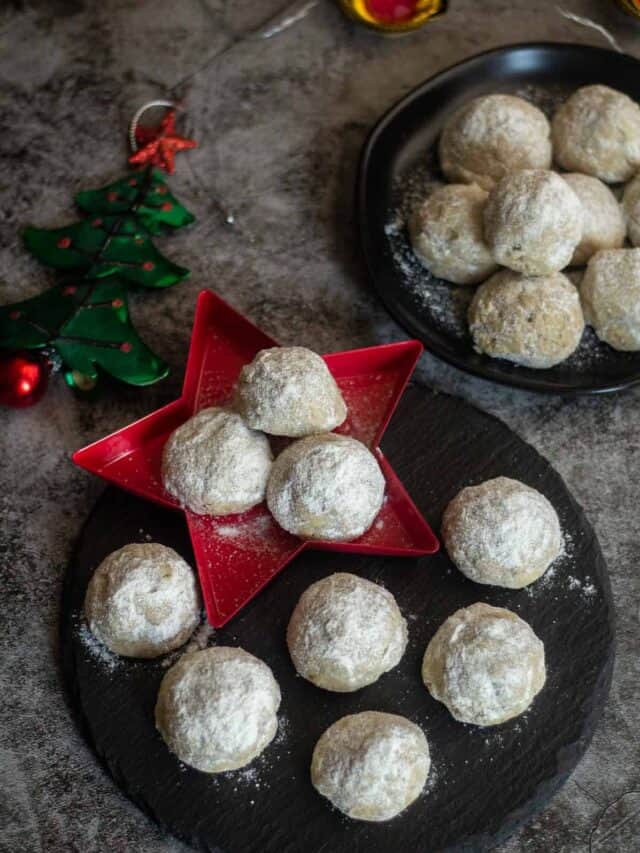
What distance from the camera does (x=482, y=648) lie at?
55.7 inches

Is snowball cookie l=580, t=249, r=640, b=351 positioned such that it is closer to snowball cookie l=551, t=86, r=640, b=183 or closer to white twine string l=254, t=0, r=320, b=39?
snowball cookie l=551, t=86, r=640, b=183

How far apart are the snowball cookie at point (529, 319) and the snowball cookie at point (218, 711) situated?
0.67 meters

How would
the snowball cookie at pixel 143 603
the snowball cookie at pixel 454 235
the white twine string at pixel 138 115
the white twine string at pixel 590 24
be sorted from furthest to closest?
the white twine string at pixel 590 24
the white twine string at pixel 138 115
the snowball cookie at pixel 454 235
the snowball cookie at pixel 143 603

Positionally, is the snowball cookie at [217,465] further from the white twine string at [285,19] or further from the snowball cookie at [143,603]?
the white twine string at [285,19]

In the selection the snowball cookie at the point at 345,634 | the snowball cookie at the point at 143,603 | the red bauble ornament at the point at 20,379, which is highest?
the red bauble ornament at the point at 20,379

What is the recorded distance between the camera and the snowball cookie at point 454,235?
1.74 m

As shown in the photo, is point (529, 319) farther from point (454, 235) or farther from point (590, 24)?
point (590, 24)

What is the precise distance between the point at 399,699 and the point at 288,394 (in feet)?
1.56

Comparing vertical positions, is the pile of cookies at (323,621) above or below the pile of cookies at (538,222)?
below

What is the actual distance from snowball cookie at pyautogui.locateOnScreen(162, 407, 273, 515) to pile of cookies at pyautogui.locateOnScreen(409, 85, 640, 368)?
46 cm

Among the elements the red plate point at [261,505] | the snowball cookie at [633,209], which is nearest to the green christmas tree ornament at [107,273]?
the red plate point at [261,505]

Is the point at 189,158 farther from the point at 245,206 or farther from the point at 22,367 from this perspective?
the point at 22,367

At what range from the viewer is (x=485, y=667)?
140 centimetres

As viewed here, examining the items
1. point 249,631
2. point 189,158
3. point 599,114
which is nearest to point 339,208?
point 189,158
